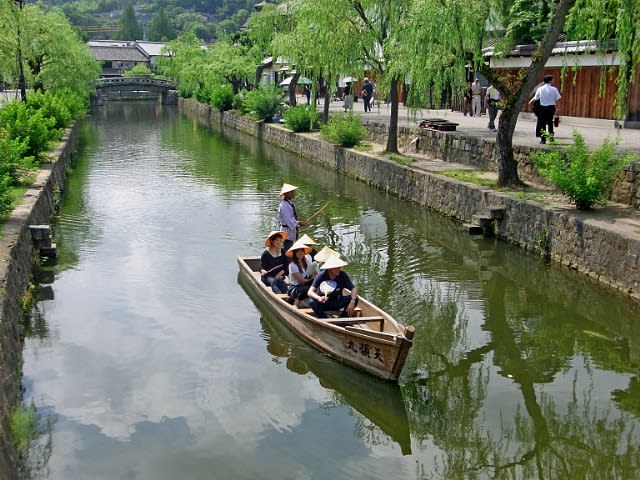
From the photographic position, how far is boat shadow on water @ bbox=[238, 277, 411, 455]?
317 inches

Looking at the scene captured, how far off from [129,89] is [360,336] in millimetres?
66861

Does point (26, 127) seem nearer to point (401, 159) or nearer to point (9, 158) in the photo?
point (9, 158)

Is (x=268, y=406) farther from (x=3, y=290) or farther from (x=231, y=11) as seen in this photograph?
(x=231, y=11)

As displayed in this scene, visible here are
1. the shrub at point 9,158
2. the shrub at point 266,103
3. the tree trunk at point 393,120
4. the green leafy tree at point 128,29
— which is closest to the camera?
the shrub at point 9,158

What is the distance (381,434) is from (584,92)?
2019 cm

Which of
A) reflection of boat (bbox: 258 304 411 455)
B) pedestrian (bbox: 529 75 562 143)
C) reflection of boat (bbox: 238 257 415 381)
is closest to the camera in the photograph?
reflection of boat (bbox: 258 304 411 455)

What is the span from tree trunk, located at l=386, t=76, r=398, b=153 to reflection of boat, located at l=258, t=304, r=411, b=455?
42.7 feet

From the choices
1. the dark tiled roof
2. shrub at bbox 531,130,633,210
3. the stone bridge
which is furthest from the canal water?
the dark tiled roof

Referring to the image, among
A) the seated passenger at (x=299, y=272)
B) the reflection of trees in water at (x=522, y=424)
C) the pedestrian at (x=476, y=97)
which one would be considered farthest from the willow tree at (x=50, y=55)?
the reflection of trees in water at (x=522, y=424)

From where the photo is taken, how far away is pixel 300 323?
32.0 ft

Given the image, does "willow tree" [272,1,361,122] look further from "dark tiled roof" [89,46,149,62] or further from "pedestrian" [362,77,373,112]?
"dark tiled roof" [89,46,149,62]

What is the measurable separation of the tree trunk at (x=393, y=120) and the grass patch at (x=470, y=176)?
12.0ft

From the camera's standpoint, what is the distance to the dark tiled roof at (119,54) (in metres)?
87.4

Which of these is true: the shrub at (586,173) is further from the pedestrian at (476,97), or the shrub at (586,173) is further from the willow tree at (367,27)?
the pedestrian at (476,97)
